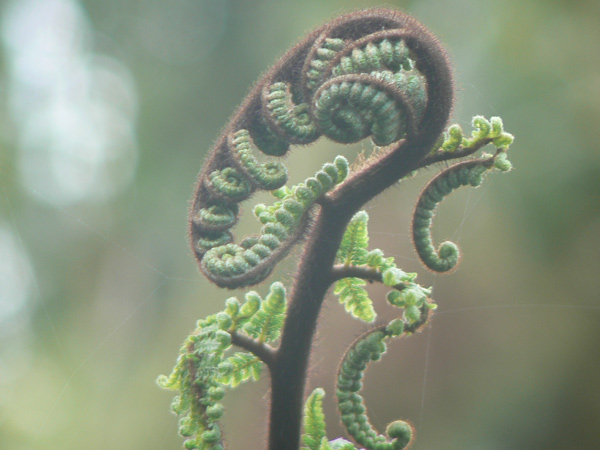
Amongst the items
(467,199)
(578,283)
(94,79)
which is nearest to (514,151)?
(467,199)

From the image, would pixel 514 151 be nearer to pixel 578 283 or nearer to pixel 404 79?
pixel 578 283

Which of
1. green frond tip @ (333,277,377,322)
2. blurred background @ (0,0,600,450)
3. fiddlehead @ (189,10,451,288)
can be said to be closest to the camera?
fiddlehead @ (189,10,451,288)

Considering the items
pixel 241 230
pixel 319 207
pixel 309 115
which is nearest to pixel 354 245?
pixel 319 207

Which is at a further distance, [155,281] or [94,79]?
[94,79]

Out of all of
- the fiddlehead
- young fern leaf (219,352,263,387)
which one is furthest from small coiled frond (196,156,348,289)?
young fern leaf (219,352,263,387)

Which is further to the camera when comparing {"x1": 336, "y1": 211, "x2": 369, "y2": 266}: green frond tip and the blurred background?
the blurred background

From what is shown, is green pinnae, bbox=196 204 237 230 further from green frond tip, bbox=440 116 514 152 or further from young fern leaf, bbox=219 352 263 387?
green frond tip, bbox=440 116 514 152

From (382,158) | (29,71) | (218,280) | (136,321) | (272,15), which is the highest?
(272,15)

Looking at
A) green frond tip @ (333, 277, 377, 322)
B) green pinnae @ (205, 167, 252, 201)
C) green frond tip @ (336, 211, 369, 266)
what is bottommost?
green frond tip @ (333, 277, 377, 322)
